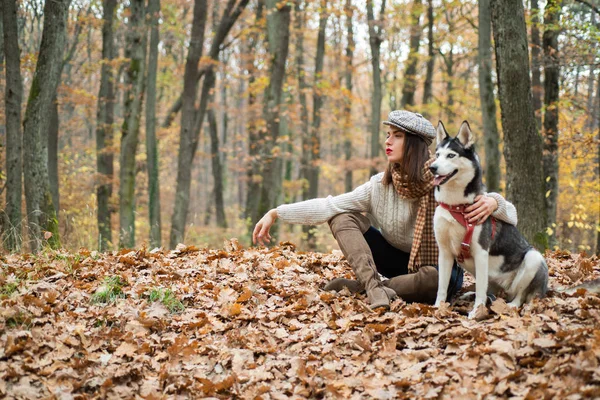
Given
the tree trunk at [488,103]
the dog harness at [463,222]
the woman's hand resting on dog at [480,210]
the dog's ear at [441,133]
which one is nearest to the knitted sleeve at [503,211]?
the woman's hand resting on dog at [480,210]

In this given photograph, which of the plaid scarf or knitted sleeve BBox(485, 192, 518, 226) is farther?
the plaid scarf

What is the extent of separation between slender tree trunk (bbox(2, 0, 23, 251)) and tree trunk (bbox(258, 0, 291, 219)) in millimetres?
5239

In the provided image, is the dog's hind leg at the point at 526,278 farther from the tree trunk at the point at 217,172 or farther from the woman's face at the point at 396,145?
the tree trunk at the point at 217,172

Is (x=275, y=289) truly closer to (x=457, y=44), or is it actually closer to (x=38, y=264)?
(x=38, y=264)

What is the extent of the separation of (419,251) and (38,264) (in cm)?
390

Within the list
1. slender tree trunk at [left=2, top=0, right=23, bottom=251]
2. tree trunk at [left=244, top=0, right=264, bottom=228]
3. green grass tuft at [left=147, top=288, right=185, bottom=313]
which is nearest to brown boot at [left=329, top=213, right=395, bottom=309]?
green grass tuft at [left=147, top=288, right=185, bottom=313]

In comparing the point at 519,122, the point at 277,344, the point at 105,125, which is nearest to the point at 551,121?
the point at 519,122

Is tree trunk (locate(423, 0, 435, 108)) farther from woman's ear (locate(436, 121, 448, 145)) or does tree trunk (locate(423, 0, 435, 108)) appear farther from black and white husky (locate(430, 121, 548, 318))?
black and white husky (locate(430, 121, 548, 318))

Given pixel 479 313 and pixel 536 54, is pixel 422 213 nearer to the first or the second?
pixel 479 313

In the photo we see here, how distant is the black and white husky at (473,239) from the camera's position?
390 centimetres

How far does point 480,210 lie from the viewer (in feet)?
12.9

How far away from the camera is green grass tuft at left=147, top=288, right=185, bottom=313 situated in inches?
178

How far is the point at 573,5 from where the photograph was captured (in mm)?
12461

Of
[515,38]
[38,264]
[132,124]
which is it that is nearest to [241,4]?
[132,124]
